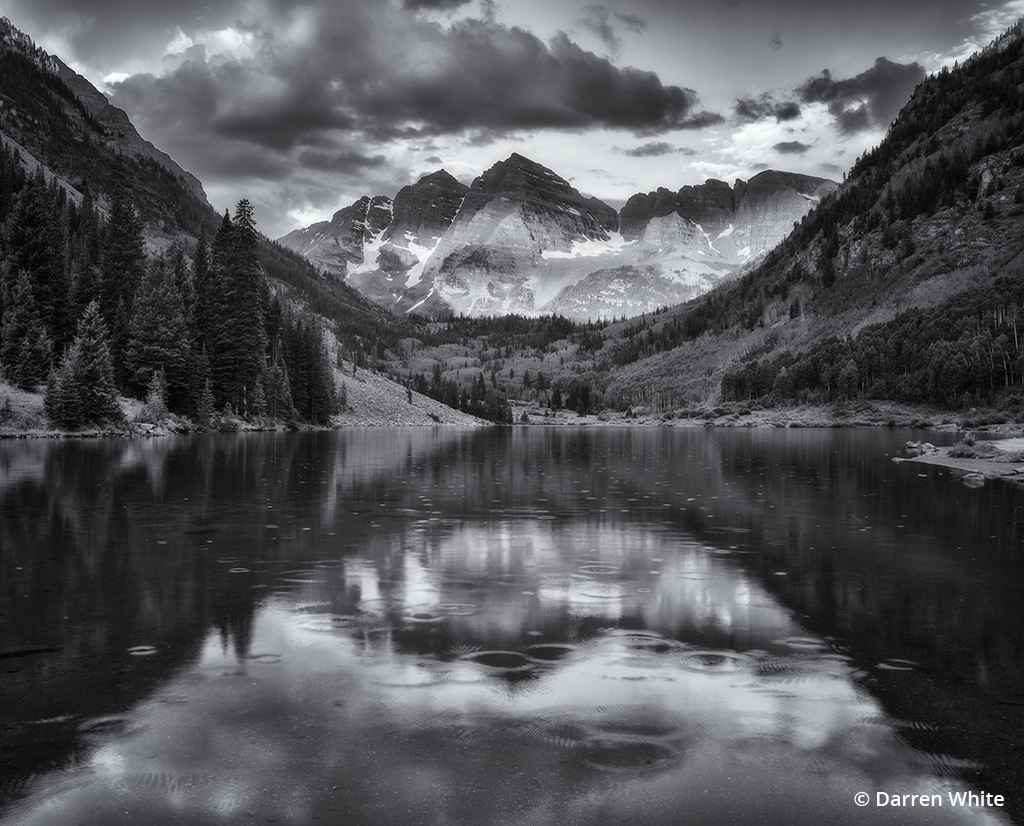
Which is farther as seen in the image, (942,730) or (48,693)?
(48,693)

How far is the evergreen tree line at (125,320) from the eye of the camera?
3051 inches

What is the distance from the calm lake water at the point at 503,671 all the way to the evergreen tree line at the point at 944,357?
15023cm

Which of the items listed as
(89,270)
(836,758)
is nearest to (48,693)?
(836,758)

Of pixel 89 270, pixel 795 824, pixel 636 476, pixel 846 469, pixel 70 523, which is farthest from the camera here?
pixel 89 270

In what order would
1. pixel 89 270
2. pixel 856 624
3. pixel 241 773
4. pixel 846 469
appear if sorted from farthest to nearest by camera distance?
1. pixel 89 270
2. pixel 846 469
3. pixel 856 624
4. pixel 241 773

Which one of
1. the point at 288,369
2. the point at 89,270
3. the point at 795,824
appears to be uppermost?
the point at 89,270

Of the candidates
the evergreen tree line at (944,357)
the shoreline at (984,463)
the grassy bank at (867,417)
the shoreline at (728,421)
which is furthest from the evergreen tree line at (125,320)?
the evergreen tree line at (944,357)

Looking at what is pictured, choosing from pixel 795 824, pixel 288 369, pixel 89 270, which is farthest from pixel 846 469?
pixel 288 369

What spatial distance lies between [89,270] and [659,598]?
102m

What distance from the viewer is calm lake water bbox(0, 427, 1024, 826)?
640cm

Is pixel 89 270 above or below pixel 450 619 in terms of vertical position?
above

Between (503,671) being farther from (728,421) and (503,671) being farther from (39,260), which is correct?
(728,421)

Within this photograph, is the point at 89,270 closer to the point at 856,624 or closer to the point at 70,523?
the point at 70,523

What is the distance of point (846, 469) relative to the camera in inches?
1716
